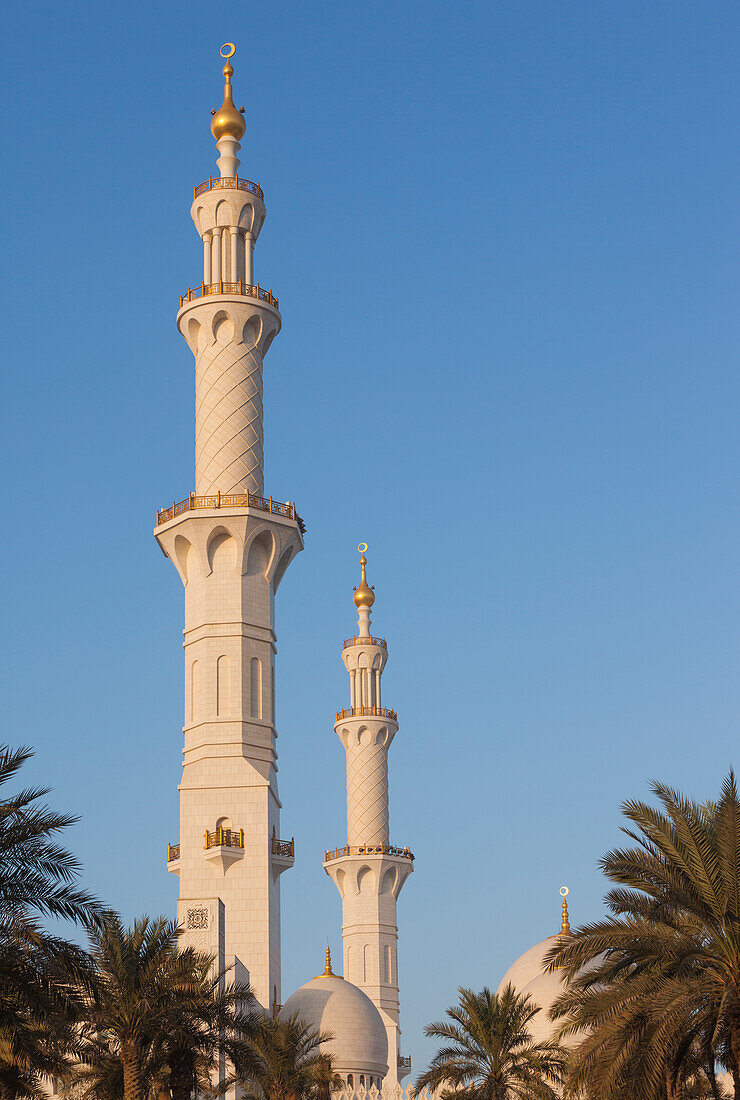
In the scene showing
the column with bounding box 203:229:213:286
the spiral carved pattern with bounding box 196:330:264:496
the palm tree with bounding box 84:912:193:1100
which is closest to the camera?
the palm tree with bounding box 84:912:193:1100

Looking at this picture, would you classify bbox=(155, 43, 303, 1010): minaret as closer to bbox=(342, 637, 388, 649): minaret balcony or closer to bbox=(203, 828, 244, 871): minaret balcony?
bbox=(203, 828, 244, 871): minaret balcony

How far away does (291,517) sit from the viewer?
55.4 m

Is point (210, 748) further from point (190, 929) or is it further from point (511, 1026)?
point (511, 1026)

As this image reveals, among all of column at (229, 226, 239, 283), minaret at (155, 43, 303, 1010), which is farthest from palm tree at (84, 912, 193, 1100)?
column at (229, 226, 239, 283)

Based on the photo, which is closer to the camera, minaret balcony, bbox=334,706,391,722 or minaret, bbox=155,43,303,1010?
minaret, bbox=155,43,303,1010

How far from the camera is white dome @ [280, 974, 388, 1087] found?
2240 inches

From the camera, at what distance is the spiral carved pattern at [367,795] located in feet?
249

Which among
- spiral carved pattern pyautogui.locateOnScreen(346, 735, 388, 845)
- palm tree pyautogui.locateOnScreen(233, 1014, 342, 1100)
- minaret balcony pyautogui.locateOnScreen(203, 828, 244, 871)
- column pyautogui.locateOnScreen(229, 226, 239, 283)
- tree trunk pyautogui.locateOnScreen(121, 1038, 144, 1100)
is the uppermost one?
column pyautogui.locateOnScreen(229, 226, 239, 283)

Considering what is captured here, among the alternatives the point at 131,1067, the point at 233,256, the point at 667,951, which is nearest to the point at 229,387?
the point at 233,256

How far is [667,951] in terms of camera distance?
28.3 metres

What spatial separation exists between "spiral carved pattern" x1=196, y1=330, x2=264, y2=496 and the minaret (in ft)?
0.11

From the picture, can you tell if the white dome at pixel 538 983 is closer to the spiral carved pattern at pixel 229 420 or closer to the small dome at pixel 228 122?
the spiral carved pattern at pixel 229 420

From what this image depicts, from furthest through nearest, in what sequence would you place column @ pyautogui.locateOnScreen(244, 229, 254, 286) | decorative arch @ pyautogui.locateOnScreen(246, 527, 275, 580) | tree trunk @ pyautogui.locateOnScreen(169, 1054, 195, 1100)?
1. column @ pyautogui.locateOnScreen(244, 229, 254, 286)
2. decorative arch @ pyautogui.locateOnScreen(246, 527, 275, 580)
3. tree trunk @ pyautogui.locateOnScreen(169, 1054, 195, 1100)

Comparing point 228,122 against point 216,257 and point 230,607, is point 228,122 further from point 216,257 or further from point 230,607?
point 230,607
